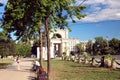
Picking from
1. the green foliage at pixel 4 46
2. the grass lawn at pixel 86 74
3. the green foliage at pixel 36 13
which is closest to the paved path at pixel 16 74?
the grass lawn at pixel 86 74

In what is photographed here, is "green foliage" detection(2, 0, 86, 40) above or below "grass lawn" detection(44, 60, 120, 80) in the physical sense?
above

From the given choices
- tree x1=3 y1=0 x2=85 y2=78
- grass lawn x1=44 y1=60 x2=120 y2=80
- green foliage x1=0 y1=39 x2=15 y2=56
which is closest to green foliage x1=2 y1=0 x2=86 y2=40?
tree x1=3 y1=0 x2=85 y2=78

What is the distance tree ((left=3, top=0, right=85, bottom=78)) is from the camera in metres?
28.2

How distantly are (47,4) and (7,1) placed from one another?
926cm

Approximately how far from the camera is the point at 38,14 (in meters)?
29.6

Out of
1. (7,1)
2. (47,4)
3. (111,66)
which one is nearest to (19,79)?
(47,4)

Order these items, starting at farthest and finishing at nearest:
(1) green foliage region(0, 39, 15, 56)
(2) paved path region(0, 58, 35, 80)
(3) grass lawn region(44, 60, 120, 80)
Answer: (1) green foliage region(0, 39, 15, 56) < (2) paved path region(0, 58, 35, 80) < (3) grass lawn region(44, 60, 120, 80)

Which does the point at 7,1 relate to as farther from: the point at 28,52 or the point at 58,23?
the point at 28,52

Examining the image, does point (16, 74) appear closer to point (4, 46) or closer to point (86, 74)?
point (86, 74)

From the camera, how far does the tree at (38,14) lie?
28191 mm

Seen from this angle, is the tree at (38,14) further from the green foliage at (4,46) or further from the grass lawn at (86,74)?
the green foliage at (4,46)

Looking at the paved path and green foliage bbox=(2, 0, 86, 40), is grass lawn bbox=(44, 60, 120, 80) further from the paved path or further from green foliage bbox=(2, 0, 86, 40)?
green foliage bbox=(2, 0, 86, 40)

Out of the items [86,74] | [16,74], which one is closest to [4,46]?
[16,74]

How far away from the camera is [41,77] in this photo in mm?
19188
